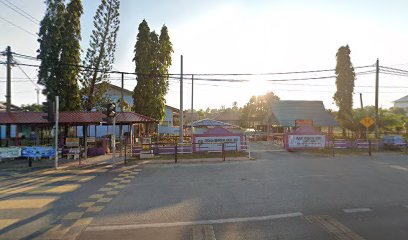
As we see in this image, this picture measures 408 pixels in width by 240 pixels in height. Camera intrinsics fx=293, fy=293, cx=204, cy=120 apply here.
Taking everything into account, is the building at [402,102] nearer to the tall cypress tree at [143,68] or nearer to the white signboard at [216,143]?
the tall cypress tree at [143,68]

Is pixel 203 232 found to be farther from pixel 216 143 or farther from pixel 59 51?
pixel 59 51

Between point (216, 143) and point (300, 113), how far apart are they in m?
22.2

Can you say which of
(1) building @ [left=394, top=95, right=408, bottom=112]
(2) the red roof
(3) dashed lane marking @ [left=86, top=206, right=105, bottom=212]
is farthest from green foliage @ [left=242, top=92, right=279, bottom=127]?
(3) dashed lane marking @ [left=86, top=206, right=105, bottom=212]

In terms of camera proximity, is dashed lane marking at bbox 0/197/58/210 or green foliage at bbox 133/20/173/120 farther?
green foliage at bbox 133/20/173/120

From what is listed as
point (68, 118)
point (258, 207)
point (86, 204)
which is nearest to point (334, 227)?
point (258, 207)

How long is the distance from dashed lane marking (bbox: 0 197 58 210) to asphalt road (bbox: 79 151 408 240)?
6.24 ft

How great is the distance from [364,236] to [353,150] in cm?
2049

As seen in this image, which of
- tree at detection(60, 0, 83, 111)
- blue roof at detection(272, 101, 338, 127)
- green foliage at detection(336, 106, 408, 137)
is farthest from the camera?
blue roof at detection(272, 101, 338, 127)

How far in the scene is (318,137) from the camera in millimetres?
23469

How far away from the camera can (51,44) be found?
20.8m

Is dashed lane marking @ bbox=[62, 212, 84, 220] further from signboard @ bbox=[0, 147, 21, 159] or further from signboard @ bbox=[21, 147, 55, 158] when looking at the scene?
signboard @ bbox=[0, 147, 21, 159]

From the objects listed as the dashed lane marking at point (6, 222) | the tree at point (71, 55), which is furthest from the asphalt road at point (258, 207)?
the tree at point (71, 55)

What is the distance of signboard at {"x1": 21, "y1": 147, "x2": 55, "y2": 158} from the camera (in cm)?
1670

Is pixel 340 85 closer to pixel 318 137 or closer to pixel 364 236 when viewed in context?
pixel 318 137
